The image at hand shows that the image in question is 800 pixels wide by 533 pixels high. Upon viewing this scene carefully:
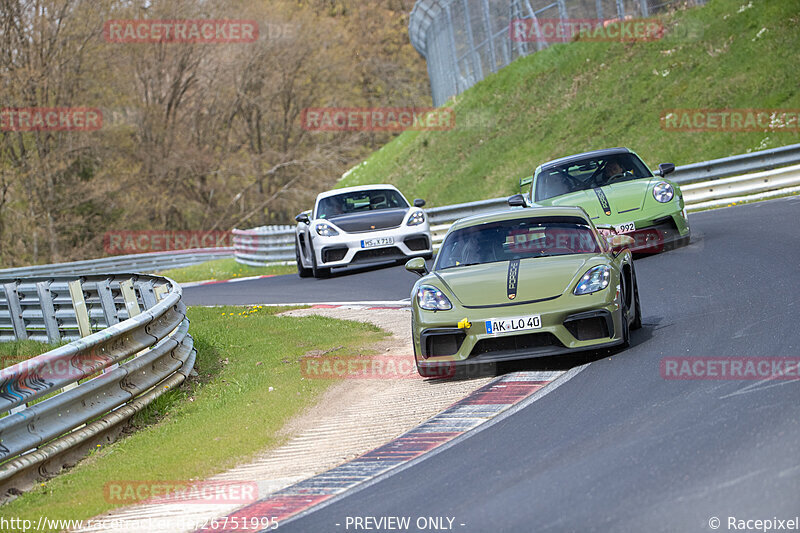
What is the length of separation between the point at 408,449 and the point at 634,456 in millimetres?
1603

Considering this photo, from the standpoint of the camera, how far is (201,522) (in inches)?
211

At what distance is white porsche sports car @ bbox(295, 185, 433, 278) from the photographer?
58.6 ft

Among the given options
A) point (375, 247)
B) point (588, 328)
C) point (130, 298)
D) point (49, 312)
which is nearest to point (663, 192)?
point (375, 247)

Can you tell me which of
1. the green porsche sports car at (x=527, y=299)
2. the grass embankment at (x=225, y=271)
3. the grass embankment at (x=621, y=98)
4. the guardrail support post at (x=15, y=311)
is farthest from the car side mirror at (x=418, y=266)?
the grass embankment at (x=621, y=98)

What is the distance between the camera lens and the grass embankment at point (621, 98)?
26.4 metres

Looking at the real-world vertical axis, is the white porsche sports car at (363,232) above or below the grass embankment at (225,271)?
above

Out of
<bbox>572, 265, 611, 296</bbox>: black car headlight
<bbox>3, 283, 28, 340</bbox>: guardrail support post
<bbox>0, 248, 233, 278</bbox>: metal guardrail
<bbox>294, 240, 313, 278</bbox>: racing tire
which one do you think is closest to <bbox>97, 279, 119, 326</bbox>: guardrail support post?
<bbox>3, 283, 28, 340</bbox>: guardrail support post

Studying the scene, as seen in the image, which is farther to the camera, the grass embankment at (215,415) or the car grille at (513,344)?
the car grille at (513,344)

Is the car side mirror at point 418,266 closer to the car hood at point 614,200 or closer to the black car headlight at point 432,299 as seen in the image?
the black car headlight at point 432,299

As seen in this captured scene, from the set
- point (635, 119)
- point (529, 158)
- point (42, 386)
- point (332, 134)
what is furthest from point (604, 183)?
point (332, 134)

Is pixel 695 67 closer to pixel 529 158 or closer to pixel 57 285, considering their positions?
pixel 529 158

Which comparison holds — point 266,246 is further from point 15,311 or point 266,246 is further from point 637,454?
point 637,454

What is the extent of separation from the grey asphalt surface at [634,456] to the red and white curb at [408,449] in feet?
0.48

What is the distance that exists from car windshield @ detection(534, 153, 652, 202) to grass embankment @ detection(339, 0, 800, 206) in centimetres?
1040
